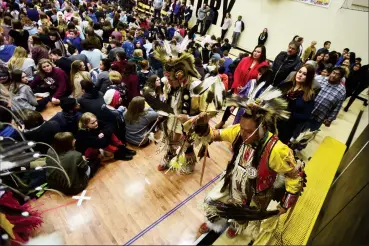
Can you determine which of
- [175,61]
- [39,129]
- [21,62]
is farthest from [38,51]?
[175,61]

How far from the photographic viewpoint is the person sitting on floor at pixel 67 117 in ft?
9.57

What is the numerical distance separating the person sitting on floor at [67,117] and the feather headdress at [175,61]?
1407 millimetres

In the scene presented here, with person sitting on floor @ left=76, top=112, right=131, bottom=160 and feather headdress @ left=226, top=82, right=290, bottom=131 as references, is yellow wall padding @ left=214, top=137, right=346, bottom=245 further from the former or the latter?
person sitting on floor @ left=76, top=112, right=131, bottom=160

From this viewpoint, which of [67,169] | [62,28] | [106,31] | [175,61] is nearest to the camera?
[175,61]

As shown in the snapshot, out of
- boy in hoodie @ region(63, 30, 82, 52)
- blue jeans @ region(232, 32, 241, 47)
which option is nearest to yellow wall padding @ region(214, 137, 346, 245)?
blue jeans @ region(232, 32, 241, 47)

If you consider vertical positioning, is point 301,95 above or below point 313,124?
above

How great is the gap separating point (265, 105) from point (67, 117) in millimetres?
2493

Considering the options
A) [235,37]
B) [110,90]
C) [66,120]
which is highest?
[235,37]

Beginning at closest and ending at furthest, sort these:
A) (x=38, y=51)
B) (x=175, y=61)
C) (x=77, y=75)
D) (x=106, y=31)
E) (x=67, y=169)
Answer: (x=175, y=61)
(x=67, y=169)
(x=77, y=75)
(x=38, y=51)
(x=106, y=31)

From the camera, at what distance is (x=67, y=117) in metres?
2.96

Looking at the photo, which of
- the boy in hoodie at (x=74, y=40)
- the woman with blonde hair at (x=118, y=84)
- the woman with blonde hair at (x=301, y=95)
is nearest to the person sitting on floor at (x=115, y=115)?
the woman with blonde hair at (x=118, y=84)

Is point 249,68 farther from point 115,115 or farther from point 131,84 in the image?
point 115,115

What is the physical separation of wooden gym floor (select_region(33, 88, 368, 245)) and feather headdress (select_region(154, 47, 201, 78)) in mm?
1228

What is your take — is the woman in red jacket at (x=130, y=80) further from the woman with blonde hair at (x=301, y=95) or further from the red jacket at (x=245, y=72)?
the woman with blonde hair at (x=301, y=95)
